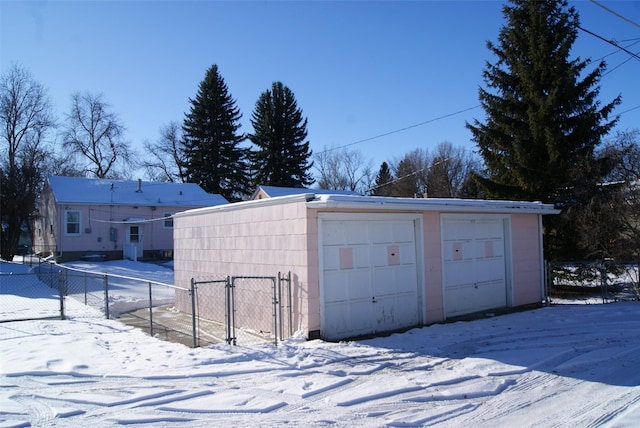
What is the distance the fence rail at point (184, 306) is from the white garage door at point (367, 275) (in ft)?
2.78

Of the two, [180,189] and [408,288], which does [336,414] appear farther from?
[180,189]

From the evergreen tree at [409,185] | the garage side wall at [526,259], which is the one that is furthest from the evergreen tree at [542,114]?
the evergreen tree at [409,185]

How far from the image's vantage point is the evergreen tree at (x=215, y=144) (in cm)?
4700

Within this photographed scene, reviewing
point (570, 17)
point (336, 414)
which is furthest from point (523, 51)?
point (336, 414)

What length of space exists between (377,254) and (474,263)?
319 centimetres

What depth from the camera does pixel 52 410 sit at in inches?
205

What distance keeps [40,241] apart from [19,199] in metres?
4.93

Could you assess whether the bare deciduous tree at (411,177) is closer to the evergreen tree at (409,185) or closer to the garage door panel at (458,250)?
the evergreen tree at (409,185)

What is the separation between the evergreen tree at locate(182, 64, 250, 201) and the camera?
4700 cm

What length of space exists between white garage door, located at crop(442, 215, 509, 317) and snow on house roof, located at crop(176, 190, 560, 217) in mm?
400

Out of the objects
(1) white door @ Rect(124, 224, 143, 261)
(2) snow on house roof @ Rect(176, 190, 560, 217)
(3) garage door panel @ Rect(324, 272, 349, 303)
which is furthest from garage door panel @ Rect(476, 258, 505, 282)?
(1) white door @ Rect(124, 224, 143, 261)

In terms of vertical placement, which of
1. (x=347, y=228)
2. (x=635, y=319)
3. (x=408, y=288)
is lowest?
(x=635, y=319)

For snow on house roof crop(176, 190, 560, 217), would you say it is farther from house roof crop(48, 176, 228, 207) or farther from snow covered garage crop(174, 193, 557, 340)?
house roof crop(48, 176, 228, 207)

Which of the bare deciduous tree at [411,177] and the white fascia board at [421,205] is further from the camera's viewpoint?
the bare deciduous tree at [411,177]
